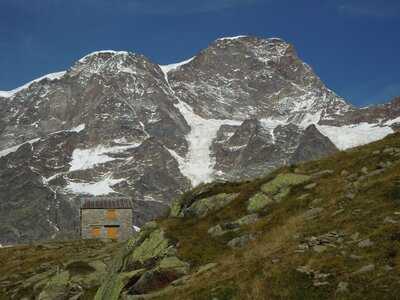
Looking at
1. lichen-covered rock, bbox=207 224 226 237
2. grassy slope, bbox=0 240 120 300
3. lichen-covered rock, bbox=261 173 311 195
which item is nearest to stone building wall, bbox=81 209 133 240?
grassy slope, bbox=0 240 120 300

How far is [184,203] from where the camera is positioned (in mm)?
38094

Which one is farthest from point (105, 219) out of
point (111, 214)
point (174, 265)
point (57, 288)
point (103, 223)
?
point (174, 265)

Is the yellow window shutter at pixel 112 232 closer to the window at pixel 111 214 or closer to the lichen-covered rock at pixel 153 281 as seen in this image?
the window at pixel 111 214

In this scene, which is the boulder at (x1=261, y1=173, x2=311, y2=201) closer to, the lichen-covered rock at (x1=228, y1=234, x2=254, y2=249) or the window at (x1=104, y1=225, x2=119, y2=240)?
the lichen-covered rock at (x1=228, y1=234, x2=254, y2=249)

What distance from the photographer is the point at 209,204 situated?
35.2m

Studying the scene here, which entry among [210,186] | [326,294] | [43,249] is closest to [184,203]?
[210,186]

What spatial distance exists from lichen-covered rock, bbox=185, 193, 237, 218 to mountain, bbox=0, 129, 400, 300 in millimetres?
63

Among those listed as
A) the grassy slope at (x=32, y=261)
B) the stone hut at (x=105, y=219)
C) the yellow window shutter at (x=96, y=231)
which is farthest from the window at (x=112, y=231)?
the grassy slope at (x=32, y=261)

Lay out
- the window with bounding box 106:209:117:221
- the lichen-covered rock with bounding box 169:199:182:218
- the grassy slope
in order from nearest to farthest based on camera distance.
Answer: the lichen-covered rock with bounding box 169:199:182:218 → the grassy slope → the window with bounding box 106:209:117:221

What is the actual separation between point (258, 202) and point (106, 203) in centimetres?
5520

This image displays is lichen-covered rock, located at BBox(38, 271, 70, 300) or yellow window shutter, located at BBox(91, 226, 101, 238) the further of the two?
yellow window shutter, located at BBox(91, 226, 101, 238)

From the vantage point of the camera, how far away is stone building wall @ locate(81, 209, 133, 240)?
83.1 metres

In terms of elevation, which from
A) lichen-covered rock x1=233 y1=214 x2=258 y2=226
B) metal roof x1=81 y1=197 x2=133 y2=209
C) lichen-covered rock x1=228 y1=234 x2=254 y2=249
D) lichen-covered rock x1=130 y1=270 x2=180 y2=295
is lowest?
lichen-covered rock x1=130 y1=270 x2=180 y2=295

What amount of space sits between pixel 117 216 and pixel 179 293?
61314mm
